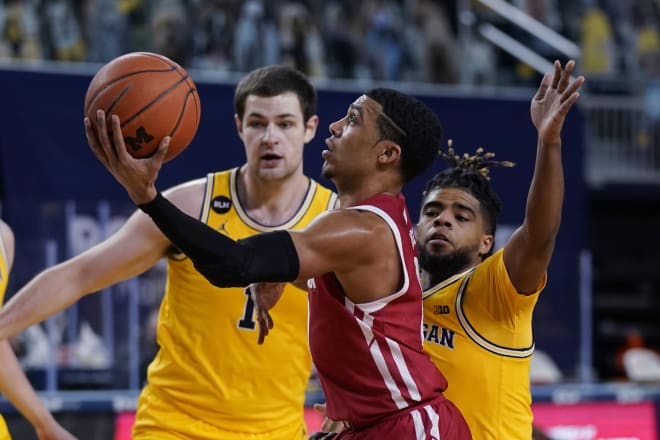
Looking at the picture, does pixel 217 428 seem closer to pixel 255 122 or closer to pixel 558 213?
pixel 255 122

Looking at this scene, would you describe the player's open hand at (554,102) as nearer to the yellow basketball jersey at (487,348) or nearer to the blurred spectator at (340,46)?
the yellow basketball jersey at (487,348)

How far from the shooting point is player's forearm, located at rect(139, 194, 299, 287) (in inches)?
120

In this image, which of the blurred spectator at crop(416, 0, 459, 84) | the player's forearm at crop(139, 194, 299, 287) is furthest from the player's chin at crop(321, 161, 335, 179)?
the blurred spectator at crop(416, 0, 459, 84)

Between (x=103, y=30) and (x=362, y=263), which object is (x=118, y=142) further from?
(x=103, y=30)

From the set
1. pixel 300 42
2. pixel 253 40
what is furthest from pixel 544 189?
pixel 300 42

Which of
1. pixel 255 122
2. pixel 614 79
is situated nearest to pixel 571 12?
pixel 614 79

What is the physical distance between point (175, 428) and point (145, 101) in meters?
1.47

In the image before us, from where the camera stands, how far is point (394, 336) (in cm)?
342

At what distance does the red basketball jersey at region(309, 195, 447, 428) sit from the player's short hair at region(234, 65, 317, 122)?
127 cm

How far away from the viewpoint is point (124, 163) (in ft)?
9.80

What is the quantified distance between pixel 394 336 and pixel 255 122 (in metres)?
1.51

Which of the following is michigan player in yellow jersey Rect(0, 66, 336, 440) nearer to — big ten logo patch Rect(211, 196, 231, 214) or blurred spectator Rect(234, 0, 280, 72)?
big ten logo patch Rect(211, 196, 231, 214)

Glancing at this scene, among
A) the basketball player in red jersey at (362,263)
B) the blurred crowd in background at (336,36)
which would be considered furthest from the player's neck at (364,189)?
the blurred crowd in background at (336,36)

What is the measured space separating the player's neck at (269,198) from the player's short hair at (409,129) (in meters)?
1.02
